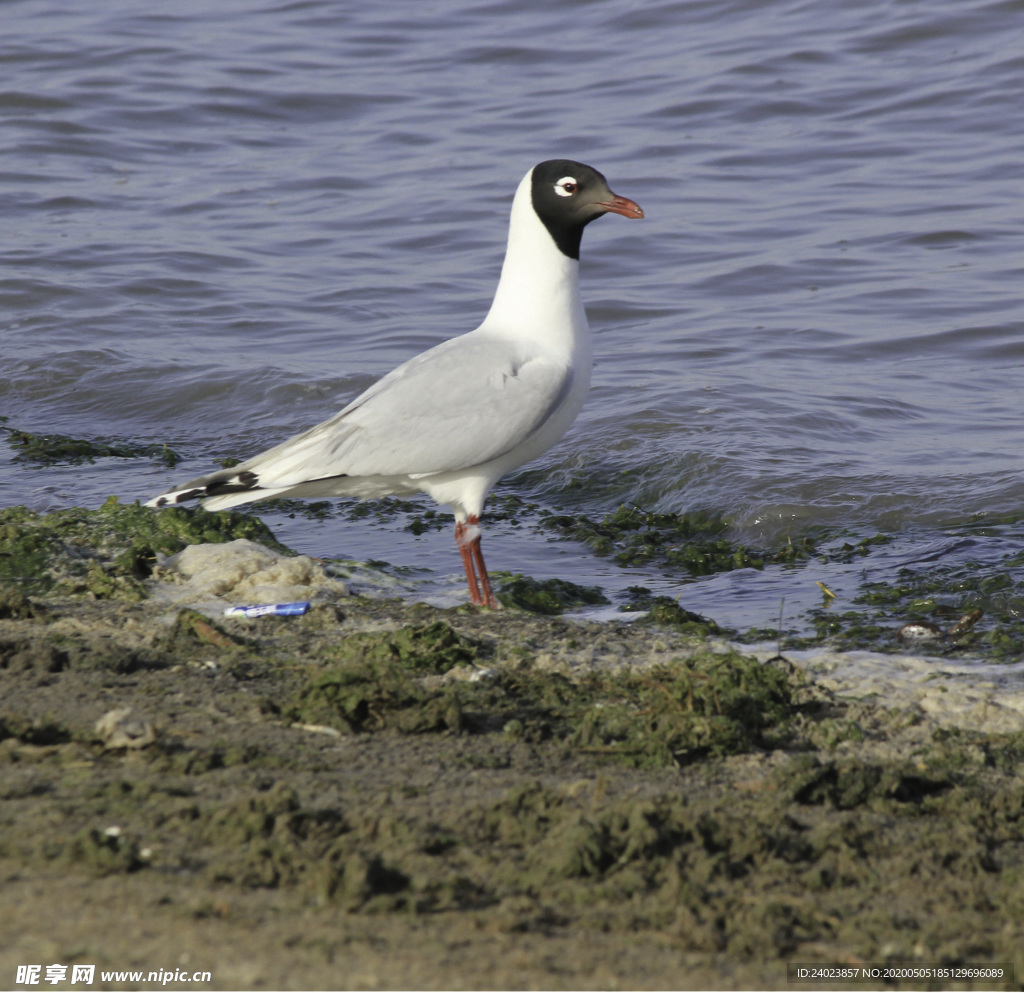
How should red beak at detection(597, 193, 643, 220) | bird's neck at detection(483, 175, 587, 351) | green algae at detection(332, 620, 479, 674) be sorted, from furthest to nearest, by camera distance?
red beak at detection(597, 193, 643, 220) → bird's neck at detection(483, 175, 587, 351) → green algae at detection(332, 620, 479, 674)

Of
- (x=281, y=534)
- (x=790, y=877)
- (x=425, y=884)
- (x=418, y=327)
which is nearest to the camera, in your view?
(x=425, y=884)

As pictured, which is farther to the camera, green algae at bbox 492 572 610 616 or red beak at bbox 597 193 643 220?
red beak at bbox 597 193 643 220

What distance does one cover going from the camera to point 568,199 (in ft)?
20.5

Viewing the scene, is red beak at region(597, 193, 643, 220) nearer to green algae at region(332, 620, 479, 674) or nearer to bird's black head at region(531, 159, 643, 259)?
bird's black head at region(531, 159, 643, 259)

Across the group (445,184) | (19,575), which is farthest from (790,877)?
(445,184)

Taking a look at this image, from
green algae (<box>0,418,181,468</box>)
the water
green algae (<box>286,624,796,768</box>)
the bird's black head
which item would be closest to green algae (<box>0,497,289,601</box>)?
the water

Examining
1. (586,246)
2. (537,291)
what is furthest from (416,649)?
(586,246)

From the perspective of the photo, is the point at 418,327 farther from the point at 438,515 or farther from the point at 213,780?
the point at 213,780

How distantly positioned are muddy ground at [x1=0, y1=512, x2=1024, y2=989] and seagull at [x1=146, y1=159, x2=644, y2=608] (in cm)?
101

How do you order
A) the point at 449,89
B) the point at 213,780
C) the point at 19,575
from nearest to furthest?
the point at 213,780 < the point at 19,575 < the point at 449,89

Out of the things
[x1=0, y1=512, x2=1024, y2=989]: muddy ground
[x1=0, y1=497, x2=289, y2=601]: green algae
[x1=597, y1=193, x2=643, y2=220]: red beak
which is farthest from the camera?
[x1=597, y1=193, x2=643, y2=220]: red beak

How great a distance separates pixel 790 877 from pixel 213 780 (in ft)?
4.63

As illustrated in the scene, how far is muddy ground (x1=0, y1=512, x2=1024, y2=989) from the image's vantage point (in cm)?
254

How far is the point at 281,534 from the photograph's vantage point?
23.3 ft
